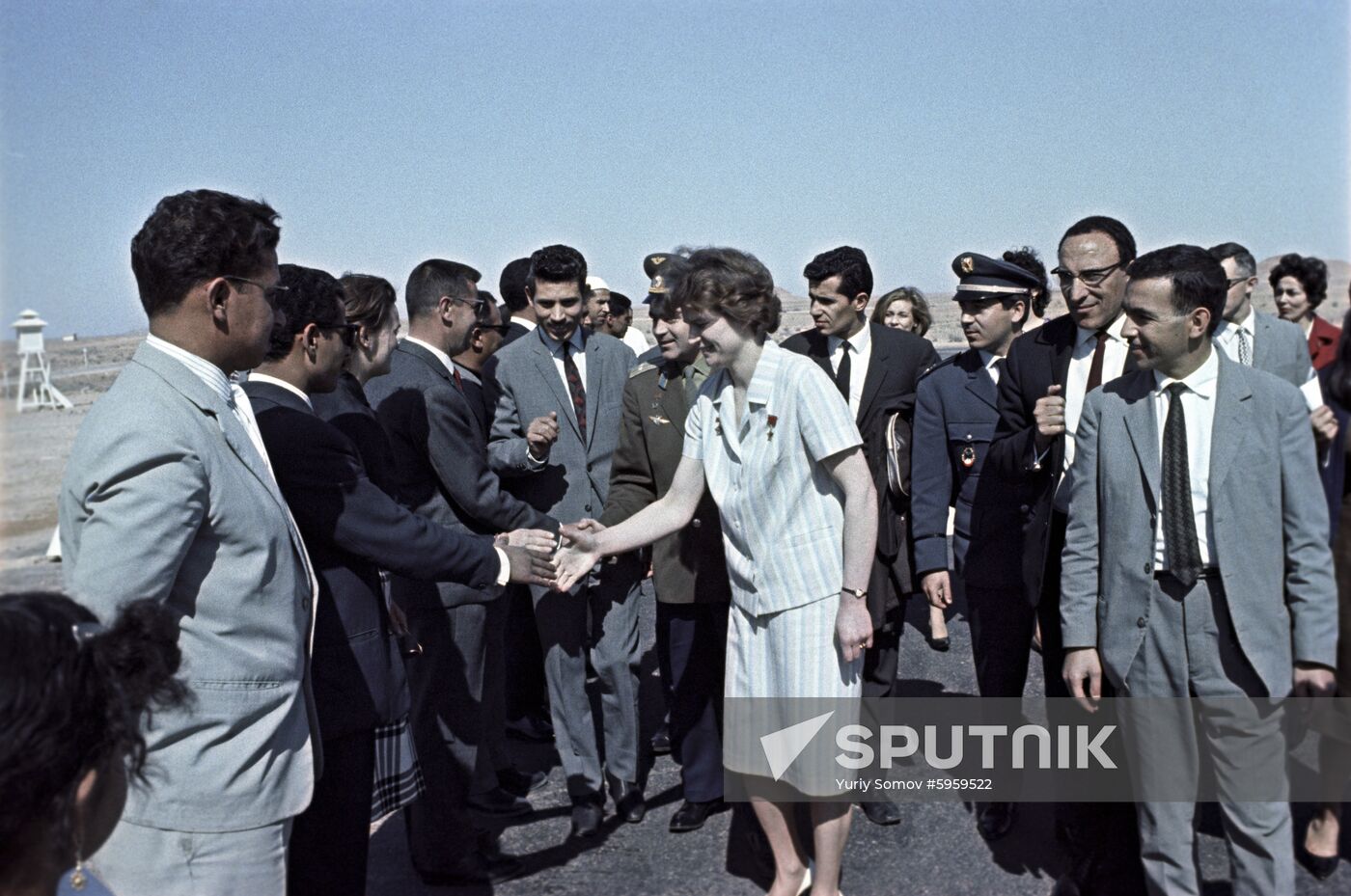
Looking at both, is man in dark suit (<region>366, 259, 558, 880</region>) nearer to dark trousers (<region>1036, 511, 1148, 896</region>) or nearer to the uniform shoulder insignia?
the uniform shoulder insignia

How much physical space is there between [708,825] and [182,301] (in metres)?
3.03

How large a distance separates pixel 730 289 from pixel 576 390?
1411 millimetres

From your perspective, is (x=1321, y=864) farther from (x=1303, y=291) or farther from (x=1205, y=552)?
(x=1303, y=291)

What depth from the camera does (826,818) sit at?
3533 millimetres

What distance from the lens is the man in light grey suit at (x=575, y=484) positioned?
448cm

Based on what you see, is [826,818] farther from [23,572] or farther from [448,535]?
[23,572]

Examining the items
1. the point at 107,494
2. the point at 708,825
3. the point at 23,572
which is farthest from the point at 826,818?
the point at 23,572

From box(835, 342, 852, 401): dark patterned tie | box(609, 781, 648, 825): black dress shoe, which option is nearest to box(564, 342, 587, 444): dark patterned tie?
box(835, 342, 852, 401): dark patterned tie

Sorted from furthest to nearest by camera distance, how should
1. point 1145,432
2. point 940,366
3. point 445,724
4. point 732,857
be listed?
point 940,366 → point 732,857 → point 445,724 → point 1145,432

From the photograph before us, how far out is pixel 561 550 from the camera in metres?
3.96

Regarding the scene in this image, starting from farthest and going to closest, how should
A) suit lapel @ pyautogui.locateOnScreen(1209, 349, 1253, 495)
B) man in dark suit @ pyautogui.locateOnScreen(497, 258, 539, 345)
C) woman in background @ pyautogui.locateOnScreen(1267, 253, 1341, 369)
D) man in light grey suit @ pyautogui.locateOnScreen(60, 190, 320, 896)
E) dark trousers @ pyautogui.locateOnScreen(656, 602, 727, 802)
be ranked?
woman in background @ pyautogui.locateOnScreen(1267, 253, 1341, 369)
man in dark suit @ pyautogui.locateOnScreen(497, 258, 539, 345)
dark trousers @ pyautogui.locateOnScreen(656, 602, 727, 802)
suit lapel @ pyautogui.locateOnScreen(1209, 349, 1253, 495)
man in light grey suit @ pyautogui.locateOnScreen(60, 190, 320, 896)

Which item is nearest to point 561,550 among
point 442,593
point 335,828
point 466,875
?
point 442,593

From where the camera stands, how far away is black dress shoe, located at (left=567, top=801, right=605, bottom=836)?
4309mm

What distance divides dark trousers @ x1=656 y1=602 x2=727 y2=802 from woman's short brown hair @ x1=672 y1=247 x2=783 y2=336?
4.37 ft
